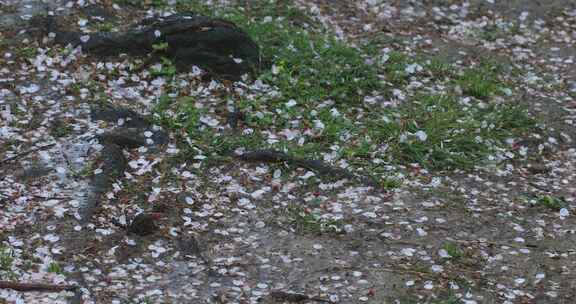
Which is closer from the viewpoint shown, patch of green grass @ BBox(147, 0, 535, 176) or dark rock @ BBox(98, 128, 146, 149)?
dark rock @ BBox(98, 128, 146, 149)

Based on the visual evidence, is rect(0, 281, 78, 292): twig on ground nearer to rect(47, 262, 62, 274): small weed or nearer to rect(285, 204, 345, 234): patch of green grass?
rect(47, 262, 62, 274): small weed

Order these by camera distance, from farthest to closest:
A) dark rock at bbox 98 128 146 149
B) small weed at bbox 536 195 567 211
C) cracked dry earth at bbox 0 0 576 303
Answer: dark rock at bbox 98 128 146 149 → small weed at bbox 536 195 567 211 → cracked dry earth at bbox 0 0 576 303

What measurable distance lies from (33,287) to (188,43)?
4561mm

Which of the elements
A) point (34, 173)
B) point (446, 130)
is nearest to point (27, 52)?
point (34, 173)

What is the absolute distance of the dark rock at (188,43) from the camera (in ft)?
31.3

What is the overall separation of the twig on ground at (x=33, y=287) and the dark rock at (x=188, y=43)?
4241mm

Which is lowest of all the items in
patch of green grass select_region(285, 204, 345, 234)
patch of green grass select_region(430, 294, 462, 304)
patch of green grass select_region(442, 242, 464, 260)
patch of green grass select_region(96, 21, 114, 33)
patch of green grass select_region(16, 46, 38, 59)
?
patch of green grass select_region(285, 204, 345, 234)

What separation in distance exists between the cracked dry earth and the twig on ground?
0.05 m

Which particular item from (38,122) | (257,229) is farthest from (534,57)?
(38,122)

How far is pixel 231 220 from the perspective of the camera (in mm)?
7148

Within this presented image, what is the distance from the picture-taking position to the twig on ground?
19.0 feet

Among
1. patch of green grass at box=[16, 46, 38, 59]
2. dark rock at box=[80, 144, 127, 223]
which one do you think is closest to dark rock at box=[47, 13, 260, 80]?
patch of green grass at box=[16, 46, 38, 59]

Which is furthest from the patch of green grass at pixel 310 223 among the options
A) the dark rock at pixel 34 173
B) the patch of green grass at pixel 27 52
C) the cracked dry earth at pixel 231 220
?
the patch of green grass at pixel 27 52

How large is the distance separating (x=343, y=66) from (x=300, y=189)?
282 centimetres
